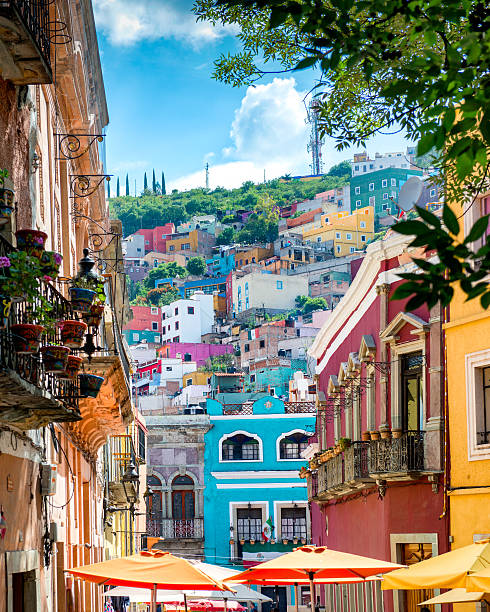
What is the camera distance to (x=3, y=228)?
307 inches

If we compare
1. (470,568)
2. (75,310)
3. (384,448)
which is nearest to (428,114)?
(75,310)

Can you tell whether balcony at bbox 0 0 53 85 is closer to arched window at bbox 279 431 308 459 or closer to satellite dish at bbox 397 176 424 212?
satellite dish at bbox 397 176 424 212

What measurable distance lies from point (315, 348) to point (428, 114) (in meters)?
22.0

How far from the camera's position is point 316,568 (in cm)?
1270

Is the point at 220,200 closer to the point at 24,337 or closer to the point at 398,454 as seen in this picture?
the point at 398,454

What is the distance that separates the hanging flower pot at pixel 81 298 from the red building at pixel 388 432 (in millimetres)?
5834

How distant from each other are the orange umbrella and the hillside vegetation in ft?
409

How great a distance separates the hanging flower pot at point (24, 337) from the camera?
6.76 metres

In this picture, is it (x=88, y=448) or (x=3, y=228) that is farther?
(x=88, y=448)

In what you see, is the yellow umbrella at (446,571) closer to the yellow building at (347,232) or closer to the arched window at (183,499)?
the arched window at (183,499)

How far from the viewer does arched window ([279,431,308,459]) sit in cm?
4222

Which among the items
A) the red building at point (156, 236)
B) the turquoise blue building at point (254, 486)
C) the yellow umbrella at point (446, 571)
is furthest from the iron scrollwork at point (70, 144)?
the red building at point (156, 236)

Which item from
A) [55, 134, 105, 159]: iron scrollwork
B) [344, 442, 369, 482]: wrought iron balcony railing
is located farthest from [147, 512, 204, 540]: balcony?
[55, 134, 105, 159]: iron scrollwork

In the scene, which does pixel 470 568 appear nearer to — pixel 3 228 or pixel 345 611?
pixel 3 228
